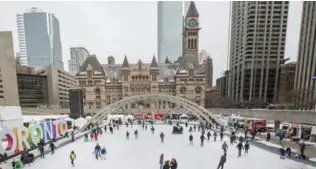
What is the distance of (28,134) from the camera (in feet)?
56.8

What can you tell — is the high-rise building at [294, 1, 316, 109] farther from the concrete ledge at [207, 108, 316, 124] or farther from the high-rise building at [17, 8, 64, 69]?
the high-rise building at [17, 8, 64, 69]

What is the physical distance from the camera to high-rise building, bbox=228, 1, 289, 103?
78.2 meters

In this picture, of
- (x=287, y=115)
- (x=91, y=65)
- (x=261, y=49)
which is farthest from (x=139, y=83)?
(x=261, y=49)

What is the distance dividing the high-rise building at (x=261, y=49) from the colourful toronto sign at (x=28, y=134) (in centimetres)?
7431

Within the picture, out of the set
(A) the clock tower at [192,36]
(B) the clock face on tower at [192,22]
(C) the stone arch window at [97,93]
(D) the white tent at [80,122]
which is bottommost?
(D) the white tent at [80,122]

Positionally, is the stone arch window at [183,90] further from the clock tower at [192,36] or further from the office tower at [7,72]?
the office tower at [7,72]

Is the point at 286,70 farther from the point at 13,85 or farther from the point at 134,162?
the point at 13,85

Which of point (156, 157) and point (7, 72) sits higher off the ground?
point (7, 72)

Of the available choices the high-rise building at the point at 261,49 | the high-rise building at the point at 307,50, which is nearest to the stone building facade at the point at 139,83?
the high-rise building at the point at 261,49

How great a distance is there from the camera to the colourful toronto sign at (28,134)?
14922 millimetres

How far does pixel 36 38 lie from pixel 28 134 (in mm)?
210148

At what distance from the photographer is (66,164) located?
14.4m

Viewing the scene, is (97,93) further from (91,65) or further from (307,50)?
(307,50)

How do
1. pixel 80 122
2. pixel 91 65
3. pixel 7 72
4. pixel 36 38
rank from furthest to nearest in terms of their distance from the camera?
pixel 36 38 < pixel 91 65 < pixel 7 72 < pixel 80 122
